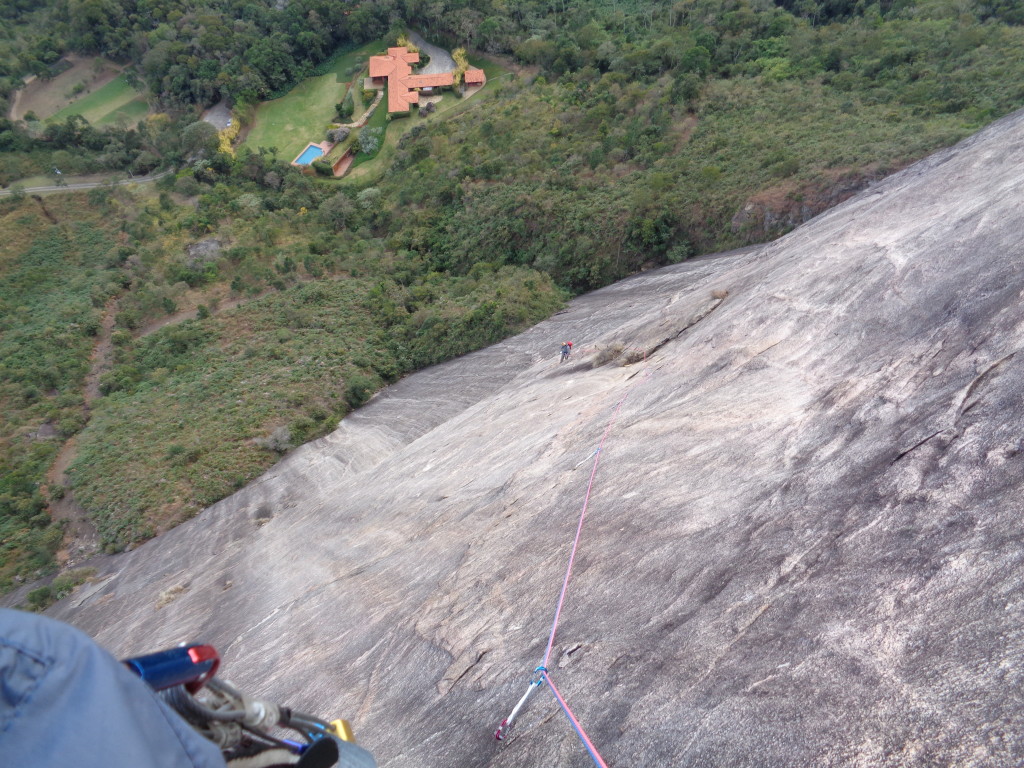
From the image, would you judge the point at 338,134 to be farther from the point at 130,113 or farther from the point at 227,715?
the point at 227,715

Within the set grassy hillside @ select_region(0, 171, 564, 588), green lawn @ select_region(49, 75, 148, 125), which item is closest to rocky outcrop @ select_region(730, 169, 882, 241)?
grassy hillside @ select_region(0, 171, 564, 588)

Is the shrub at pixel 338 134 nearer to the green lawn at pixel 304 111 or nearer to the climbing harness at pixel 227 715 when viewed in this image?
the green lawn at pixel 304 111

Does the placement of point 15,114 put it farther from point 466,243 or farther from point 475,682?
point 475,682

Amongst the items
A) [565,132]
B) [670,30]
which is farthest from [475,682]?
[670,30]

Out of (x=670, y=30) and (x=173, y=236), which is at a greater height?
(x=670, y=30)

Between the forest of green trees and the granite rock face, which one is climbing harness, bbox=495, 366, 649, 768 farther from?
the forest of green trees

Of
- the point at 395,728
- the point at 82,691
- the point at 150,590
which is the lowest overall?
the point at 150,590

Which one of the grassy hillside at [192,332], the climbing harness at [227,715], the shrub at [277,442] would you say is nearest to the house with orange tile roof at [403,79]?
the grassy hillside at [192,332]
